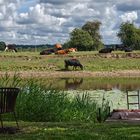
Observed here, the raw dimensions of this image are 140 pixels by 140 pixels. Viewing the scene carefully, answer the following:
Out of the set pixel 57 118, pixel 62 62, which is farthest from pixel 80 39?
pixel 57 118

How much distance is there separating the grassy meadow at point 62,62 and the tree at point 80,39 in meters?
22.5

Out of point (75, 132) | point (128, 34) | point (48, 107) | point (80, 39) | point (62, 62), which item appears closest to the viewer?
point (75, 132)

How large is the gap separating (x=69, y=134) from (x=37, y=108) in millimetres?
5816

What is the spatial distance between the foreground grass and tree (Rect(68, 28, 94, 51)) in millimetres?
72039

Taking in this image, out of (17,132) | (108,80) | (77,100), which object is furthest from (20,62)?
(17,132)

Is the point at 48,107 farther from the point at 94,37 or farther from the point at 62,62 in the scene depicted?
the point at 94,37

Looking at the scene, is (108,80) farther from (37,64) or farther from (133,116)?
(133,116)

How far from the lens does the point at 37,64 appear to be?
→ 183 ft

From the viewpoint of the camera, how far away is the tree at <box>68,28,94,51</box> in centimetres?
8575

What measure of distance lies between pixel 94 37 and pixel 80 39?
29.0ft

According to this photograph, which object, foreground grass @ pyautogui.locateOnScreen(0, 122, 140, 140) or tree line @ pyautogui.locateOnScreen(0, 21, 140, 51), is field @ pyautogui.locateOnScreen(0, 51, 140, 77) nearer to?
tree line @ pyautogui.locateOnScreen(0, 21, 140, 51)

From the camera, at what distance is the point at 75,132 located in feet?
40.1

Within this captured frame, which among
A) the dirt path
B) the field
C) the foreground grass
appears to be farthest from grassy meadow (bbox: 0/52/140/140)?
the field

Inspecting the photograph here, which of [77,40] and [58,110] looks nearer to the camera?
[58,110]
